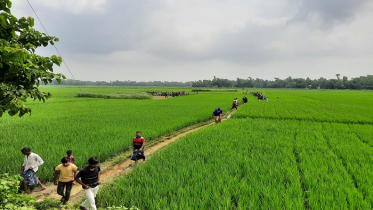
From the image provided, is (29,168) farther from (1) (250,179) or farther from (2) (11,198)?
(1) (250,179)

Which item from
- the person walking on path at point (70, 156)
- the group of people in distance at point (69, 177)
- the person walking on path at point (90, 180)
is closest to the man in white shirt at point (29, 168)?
the group of people in distance at point (69, 177)

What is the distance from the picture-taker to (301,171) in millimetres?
5047

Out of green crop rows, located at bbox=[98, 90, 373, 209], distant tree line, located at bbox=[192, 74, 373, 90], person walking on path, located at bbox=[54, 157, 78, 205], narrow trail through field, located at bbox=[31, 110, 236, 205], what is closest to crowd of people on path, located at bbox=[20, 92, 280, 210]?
person walking on path, located at bbox=[54, 157, 78, 205]

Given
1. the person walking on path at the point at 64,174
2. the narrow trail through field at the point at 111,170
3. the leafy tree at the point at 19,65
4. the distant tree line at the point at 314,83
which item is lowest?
the narrow trail through field at the point at 111,170

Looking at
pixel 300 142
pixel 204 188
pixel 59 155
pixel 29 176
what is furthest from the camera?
pixel 300 142

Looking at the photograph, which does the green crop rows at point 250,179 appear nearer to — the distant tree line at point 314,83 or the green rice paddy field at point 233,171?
the green rice paddy field at point 233,171

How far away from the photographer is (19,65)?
254 centimetres

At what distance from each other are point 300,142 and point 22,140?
11.7 metres

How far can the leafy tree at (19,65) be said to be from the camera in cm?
241

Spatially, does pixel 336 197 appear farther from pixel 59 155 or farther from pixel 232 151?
pixel 59 155

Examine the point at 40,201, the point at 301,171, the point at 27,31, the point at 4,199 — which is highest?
the point at 27,31

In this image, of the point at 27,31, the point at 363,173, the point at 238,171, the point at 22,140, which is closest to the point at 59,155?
the point at 22,140

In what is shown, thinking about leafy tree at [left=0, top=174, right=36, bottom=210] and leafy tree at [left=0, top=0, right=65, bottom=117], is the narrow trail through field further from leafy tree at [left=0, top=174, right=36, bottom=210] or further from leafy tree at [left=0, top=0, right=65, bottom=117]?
leafy tree at [left=0, top=0, right=65, bottom=117]

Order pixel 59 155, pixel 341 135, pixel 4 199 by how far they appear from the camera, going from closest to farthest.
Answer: pixel 4 199
pixel 59 155
pixel 341 135
